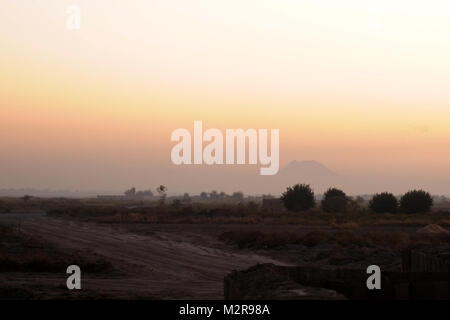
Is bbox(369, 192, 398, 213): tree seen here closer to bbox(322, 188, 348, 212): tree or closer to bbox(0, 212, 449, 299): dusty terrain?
bbox(322, 188, 348, 212): tree

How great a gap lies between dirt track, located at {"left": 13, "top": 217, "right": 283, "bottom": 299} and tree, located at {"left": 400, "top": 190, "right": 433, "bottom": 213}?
4496 centimetres

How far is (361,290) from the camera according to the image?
44.7 ft

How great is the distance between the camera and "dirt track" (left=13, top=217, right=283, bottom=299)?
789 inches

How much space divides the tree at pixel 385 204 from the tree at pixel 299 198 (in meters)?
8.83

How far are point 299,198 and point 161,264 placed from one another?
61.2m

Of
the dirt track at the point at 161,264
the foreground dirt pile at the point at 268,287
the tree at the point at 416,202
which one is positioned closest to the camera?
the foreground dirt pile at the point at 268,287

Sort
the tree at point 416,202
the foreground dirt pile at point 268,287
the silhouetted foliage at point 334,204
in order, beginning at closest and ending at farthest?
the foreground dirt pile at point 268,287, the tree at point 416,202, the silhouetted foliage at point 334,204

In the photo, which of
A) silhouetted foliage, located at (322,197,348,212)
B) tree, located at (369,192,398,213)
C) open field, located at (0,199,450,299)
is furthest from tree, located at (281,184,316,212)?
open field, located at (0,199,450,299)

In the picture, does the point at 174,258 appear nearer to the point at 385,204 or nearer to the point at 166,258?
the point at 166,258

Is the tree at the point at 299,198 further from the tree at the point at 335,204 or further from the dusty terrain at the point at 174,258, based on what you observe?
the dusty terrain at the point at 174,258

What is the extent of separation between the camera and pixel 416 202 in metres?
83.1

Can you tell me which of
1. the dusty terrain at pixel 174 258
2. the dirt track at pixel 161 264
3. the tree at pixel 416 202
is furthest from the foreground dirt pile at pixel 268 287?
the tree at pixel 416 202

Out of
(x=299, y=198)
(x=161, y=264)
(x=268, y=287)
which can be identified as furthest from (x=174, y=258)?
(x=299, y=198)

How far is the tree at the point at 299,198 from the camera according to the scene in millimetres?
88062
